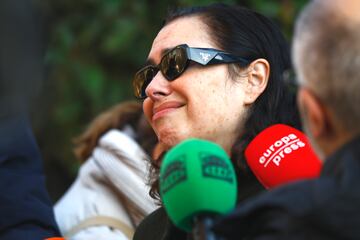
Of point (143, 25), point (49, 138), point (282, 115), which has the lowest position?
point (49, 138)

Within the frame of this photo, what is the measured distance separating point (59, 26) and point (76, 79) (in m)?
0.49

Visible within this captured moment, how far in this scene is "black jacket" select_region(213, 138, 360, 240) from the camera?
1.69 meters

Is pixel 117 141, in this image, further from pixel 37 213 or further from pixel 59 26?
pixel 59 26

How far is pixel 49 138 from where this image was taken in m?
7.05

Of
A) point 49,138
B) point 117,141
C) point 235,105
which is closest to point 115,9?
point 49,138

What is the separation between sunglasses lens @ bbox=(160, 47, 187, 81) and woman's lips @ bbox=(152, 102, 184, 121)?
0.30 feet

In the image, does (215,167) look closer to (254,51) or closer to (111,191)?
(254,51)

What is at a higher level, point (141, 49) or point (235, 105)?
point (235, 105)

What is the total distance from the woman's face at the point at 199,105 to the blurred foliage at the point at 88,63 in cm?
376

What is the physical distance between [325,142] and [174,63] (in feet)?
3.51

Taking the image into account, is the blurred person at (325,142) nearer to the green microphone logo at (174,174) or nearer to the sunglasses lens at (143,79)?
the green microphone logo at (174,174)

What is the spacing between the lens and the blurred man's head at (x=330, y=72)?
1793mm

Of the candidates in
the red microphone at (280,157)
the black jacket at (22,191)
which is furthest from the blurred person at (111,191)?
the red microphone at (280,157)

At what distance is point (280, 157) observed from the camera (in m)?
2.62
